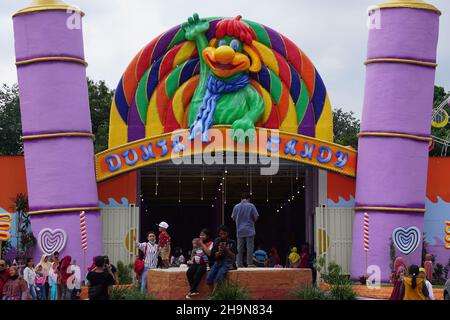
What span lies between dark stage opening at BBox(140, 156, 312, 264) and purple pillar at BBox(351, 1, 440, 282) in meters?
2.53

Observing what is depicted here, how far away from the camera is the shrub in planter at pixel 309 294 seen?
1892 cm

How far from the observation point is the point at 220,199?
120 ft

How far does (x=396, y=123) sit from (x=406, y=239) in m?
3.01

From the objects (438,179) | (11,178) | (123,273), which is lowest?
(123,273)

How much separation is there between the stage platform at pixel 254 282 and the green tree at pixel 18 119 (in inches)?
1278

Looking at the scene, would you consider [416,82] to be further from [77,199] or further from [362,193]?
[77,199]

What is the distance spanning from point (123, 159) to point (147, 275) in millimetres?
6671

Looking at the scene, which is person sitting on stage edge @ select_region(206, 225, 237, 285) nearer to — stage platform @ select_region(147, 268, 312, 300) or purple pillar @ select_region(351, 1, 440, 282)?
stage platform @ select_region(147, 268, 312, 300)

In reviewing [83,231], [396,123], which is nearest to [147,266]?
[83,231]

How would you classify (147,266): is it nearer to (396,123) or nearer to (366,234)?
(366,234)

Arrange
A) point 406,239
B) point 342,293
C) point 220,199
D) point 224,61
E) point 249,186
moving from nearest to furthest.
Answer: point 342,293 → point 406,239 → point 224,61 → point 249,186 → point 220,199

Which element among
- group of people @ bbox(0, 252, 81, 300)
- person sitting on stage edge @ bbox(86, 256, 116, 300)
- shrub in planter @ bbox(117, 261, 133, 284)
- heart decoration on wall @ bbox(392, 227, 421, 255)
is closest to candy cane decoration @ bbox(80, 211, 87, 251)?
shrub in planter @ bbox(117, 261, 133, 284)

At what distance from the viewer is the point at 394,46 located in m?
26.4
